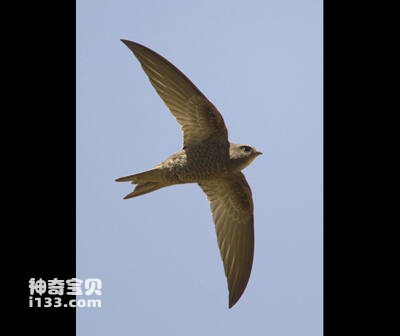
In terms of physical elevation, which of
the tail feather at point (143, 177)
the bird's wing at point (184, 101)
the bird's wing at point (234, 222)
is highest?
the bird's wing at point (184, 101)

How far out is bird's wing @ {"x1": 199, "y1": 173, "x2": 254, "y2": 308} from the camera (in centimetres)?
541

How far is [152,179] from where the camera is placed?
490 cm

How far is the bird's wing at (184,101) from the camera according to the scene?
16.0ft

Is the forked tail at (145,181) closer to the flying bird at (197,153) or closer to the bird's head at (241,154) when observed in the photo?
the flying bird at (197,153)

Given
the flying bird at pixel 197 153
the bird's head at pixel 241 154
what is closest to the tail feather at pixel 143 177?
the flying bird at pixel 197 153

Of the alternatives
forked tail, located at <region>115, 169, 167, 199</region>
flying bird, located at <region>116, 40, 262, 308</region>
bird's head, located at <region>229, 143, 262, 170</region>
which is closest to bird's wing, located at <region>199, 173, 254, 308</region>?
flying bird, located at <region>116, 40, 262, 308</region>

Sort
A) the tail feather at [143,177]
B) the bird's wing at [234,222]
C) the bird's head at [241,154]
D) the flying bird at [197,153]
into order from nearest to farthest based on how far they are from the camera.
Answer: the tail feather at [143,177]
the flying bird at [197,153]
the bird's head at [241,154]
the bird's wing at [234,222]

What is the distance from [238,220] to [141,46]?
1.88 meters

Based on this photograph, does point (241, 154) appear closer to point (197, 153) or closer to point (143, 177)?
point (197, 153)

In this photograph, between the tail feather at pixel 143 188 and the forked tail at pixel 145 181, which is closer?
the forked tail at pixel 145 181

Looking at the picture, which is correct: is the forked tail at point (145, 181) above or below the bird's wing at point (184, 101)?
below

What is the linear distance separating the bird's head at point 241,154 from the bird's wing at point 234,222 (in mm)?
266
